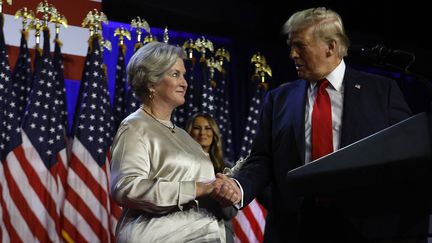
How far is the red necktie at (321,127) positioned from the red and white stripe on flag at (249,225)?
3229 millimetres

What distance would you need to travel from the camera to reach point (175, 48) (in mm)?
2393

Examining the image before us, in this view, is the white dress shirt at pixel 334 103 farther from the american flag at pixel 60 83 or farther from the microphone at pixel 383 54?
the american flag at pixel 60 83

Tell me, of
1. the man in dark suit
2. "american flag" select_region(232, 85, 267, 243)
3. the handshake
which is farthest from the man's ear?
"american flag" select_region(232, 85, 267, 243)

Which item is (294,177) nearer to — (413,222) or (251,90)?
(413,222)

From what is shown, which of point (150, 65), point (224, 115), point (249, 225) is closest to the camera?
point (150, 65)

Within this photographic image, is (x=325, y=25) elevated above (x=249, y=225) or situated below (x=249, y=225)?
above

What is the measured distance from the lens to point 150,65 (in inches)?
91.6

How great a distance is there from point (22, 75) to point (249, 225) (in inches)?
84.6

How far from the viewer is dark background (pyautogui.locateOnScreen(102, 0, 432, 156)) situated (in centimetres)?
629

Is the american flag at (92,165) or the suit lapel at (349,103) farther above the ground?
the suit lapel at (349,103)

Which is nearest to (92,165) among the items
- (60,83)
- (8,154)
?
(8,154)

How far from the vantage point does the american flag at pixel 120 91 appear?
5398mm

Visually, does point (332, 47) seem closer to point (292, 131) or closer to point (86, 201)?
point (292, 131)

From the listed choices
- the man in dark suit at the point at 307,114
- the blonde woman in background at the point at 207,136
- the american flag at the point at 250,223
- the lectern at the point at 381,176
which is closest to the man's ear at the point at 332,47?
the man in dark suit at the point at 307,114
